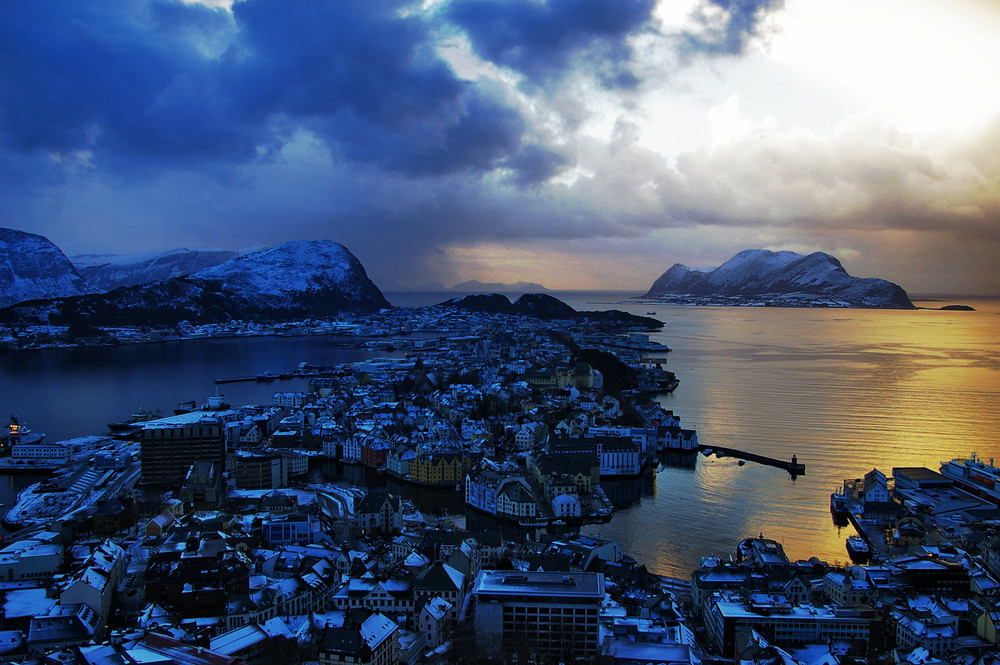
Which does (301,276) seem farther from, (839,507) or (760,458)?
(839,507)

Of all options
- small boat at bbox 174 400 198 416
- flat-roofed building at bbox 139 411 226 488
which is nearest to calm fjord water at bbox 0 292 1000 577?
small boat at bbox 174 400 198 416

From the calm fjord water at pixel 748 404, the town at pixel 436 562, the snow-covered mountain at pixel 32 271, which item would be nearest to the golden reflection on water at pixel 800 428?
the calm fjord water at pixel 748 404

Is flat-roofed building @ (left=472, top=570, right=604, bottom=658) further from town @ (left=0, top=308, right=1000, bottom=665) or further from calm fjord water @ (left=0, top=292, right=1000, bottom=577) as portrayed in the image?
calm fjord water @ (left=0, top=292, right=1000, bottom=577)

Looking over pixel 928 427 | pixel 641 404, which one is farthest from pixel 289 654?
pixel 928 427

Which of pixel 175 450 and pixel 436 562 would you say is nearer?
pixel 436 562

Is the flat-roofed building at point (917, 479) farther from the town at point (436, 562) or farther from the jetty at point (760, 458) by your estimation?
the jetty at point (760, 458)

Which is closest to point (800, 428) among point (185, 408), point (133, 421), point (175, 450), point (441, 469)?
point (441, 469)
